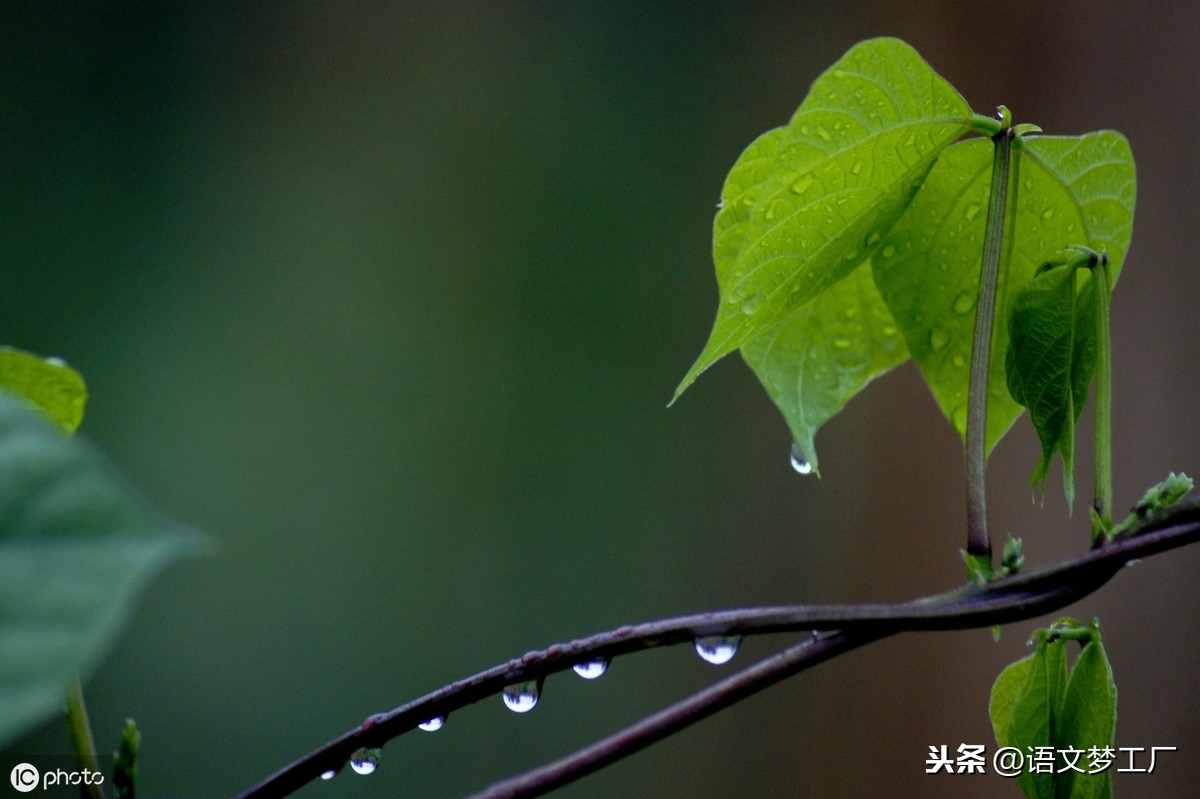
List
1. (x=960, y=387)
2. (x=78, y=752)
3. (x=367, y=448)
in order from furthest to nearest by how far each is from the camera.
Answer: (x=367, y=448) < (x=960, y=387) < (x=78, y=752)

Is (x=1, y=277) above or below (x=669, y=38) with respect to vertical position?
below

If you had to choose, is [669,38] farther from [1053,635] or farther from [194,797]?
[1053,635]

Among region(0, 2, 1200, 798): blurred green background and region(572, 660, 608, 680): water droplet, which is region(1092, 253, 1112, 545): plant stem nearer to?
region(572, 660, 608, 680): water droplet

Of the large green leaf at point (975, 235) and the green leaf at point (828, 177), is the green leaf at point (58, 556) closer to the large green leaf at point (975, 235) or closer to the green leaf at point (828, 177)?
the green leaf at point (828, 177)

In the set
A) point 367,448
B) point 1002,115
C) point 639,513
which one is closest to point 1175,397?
point 639,513

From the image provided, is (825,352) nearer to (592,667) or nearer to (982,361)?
(982,361)

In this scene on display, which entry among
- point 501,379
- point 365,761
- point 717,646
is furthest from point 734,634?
point 501,379

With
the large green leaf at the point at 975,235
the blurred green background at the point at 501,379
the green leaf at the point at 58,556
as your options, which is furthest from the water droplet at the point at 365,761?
the blurred green background at the point at 501,379
